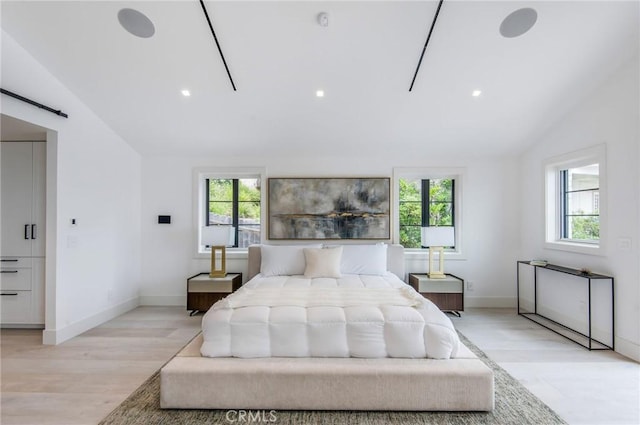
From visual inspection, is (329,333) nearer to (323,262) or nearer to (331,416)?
(331,416)

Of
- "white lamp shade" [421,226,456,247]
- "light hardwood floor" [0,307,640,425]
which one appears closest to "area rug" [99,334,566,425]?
"light hardwood floor" [0,307,640,425]

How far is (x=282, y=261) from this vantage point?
4.01 meters

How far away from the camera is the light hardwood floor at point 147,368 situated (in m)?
2.11

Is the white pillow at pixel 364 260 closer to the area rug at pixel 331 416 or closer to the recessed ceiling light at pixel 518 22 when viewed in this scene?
the area rug at pixel 331 416

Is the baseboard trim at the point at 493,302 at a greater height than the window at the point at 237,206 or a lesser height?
lesser

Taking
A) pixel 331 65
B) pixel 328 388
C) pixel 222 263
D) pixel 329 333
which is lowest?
pixel 328 388

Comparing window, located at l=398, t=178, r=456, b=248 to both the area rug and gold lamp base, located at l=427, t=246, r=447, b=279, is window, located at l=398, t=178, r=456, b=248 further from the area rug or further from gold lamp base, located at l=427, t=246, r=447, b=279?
the area rug

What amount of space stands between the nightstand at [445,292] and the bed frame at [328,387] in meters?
1.98

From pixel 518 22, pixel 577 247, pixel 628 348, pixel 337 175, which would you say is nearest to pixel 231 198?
pixel 337 175

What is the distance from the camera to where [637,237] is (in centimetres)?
280

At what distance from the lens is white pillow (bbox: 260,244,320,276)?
398 cm

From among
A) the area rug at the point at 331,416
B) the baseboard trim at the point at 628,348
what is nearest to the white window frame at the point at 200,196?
the area rug at the point at 331,416

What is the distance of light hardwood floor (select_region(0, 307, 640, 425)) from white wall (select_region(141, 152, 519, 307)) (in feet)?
2.40

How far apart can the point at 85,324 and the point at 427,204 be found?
15.5 feet
